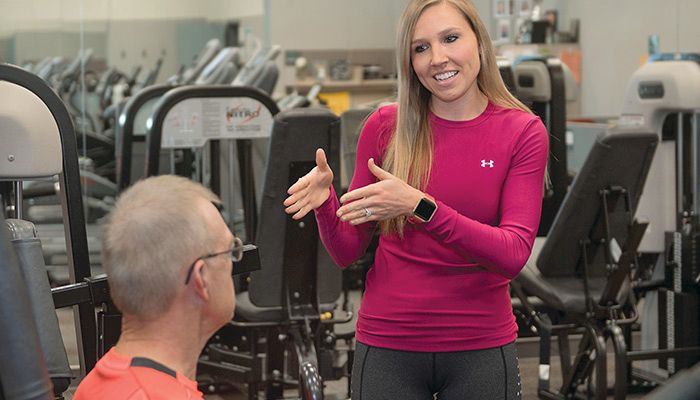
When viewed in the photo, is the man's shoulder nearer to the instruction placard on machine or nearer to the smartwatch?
the smartwatch

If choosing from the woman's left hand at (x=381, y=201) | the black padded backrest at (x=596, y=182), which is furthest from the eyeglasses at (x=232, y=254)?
the black padded backrest at (x=596, y=182)

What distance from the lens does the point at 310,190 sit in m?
2.12

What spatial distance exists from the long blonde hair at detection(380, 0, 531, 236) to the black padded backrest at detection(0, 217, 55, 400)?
1.00 meters

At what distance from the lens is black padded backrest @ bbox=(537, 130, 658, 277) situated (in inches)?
163

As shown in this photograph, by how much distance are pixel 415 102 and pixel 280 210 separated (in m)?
1.91

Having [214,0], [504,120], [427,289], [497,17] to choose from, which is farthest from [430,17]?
[214,0]

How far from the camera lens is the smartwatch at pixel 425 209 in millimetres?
2027

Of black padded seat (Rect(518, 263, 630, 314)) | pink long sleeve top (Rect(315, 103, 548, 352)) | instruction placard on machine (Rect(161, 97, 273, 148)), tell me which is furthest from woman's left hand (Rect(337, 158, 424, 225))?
instruction placard on machine (Rect(161, 97, 273, 148))

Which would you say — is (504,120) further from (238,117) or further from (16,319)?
(238,117)

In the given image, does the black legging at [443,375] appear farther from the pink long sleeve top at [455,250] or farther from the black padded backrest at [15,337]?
the black padded backrest at [15,337]

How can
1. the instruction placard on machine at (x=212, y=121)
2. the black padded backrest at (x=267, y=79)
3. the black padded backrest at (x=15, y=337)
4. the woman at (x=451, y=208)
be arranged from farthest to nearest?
the black padded backrest at (x=267, y=79), the instruction placard on machine at (x=212, y=121), the woman at (x=451, y=208), the black padded backrest at (x=15, y=337)

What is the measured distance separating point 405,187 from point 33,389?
907 mm

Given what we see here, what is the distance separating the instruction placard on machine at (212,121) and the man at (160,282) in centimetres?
360

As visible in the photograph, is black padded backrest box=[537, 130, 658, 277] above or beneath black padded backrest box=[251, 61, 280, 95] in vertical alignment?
beneath
